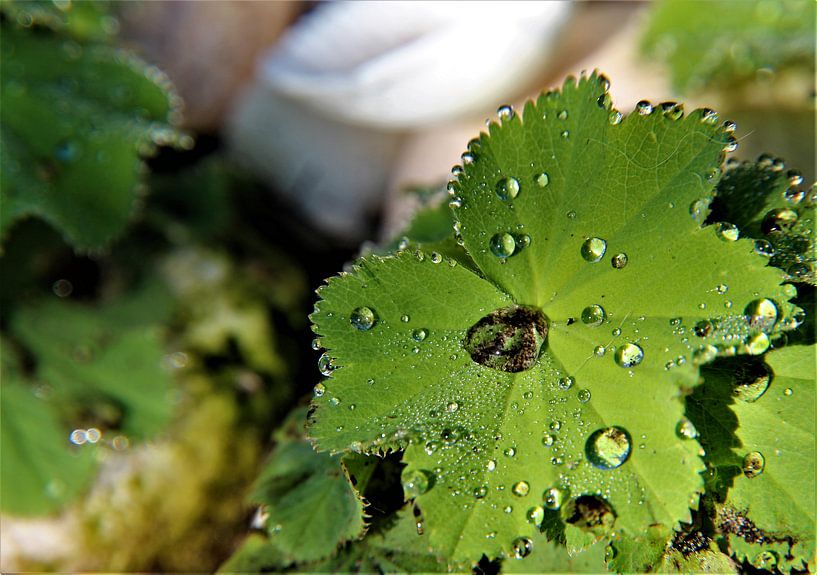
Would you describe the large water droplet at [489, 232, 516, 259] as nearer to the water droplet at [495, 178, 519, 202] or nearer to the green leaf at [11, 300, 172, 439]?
the water droplet at [495, 178, 519, 202]

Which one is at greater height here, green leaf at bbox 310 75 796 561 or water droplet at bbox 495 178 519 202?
water droplet at bbox 495 178 519 202

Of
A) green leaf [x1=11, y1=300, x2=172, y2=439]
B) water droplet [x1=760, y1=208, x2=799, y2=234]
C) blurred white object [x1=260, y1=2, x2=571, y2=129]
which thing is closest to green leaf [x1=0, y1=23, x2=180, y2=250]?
green leaf [x1=11, y1=300, x2=172, y2=439]

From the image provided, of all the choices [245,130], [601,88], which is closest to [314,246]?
[245,130]

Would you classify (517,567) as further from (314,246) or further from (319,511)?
(314,246)

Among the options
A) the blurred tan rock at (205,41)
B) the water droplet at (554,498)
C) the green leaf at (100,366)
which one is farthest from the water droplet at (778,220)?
the blurred tan rock at (205,41)

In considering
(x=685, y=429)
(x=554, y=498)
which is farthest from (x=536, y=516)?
(x=685, y=429)

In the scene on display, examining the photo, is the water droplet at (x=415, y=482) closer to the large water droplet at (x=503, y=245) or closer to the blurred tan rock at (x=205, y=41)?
the large water droplet at (x=503, y=245)

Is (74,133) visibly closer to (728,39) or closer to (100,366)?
(100,366)

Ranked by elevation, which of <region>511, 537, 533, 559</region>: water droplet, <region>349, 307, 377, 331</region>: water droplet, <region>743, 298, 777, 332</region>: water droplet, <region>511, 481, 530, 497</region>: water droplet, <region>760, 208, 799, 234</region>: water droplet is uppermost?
<region>760, 208, 799, 234</region>: water droplet
